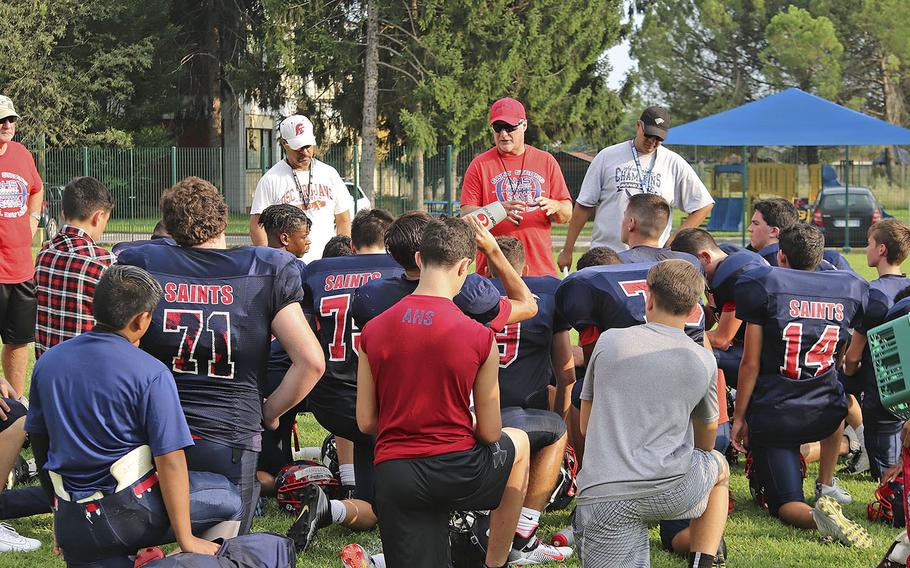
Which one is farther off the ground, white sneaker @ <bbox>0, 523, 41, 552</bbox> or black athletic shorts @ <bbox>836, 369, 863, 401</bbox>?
black athletic shorts @ <bbox>836, 369, 863, 401</bbox>

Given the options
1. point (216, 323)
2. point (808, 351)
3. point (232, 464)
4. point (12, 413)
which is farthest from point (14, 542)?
point (808, 351)

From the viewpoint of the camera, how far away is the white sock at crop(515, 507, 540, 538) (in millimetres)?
5324

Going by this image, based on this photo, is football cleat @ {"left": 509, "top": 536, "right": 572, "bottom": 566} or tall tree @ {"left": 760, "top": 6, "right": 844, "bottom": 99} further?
tall tree @ {"left": 760, "top": 6, "right": 844, "bottom": 99}

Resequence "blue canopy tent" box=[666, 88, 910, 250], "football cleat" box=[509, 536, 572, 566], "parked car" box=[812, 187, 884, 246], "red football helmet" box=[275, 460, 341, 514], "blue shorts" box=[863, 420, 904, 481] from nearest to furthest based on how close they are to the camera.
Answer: "football cleat" box=[509, 536, 572, 566] → "red football helmet" box=[275, 460, 341, 514] → "blue shorts" box=[863, 420, 904, 481] → "blue canopy tent" box=[666, 88, 910, 250] → "parked car" box=[812, 187, 884, 246]

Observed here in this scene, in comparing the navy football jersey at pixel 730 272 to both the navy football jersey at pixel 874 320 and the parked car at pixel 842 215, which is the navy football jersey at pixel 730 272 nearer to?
the navy football jersey at pixel 874 320

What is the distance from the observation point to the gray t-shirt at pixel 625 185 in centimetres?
794

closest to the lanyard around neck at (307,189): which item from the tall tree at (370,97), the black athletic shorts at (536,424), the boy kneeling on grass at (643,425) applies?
the black athletic shorts at (536,424)

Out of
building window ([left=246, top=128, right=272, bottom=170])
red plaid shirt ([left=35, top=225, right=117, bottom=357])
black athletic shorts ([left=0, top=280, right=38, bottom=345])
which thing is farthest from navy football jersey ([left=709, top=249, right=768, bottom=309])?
building window ([left=246, top=128, right=272, bottom=170])

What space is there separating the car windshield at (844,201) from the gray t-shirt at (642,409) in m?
23.3

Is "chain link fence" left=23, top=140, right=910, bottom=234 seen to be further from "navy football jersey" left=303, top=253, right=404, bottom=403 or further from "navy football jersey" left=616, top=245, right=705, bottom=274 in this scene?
"navy football jersey" left=303, top=253, right=404, bottom=403

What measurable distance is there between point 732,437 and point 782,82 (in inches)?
1662

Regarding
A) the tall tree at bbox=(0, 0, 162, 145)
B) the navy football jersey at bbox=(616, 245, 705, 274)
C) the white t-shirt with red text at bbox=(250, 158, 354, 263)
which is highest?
the tall tree at bbox=(0, 0, 162, 145)

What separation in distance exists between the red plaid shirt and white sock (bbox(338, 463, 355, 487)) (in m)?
1.64

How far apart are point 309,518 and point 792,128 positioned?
19367mm
